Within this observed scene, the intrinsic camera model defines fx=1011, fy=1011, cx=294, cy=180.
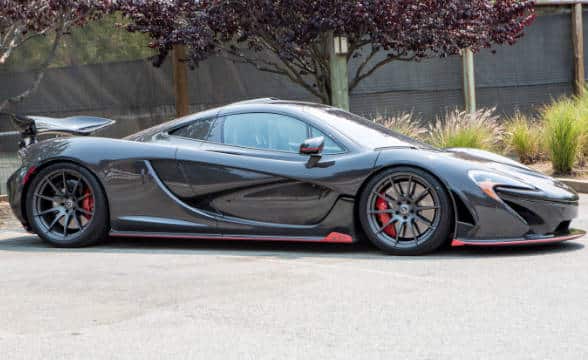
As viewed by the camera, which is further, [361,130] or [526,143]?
[526,143]

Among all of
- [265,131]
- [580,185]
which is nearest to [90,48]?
[580,185]

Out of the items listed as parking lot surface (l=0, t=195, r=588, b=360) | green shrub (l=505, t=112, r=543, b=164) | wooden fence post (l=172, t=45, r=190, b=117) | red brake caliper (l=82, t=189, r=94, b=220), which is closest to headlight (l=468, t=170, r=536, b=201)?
parking lot surface (l=0, t=195, r=588, b=360)

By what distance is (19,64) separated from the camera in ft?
58.5

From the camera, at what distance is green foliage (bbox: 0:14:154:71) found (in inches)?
670

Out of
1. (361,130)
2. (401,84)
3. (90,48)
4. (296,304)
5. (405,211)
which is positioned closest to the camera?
(296,304)

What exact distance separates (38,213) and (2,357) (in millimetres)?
3803

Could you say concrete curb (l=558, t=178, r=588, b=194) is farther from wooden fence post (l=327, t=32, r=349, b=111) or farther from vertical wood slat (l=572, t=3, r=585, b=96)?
vertical wood slat (l=572, t=3, r=585, b=96)

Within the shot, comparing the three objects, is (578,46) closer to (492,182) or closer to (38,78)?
(38,78)

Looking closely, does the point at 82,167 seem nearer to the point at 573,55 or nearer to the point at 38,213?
the point at 38,213

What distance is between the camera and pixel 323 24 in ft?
41.1

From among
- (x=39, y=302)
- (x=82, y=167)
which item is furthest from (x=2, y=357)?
(x=82, y=167)

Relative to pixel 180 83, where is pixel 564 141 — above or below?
below

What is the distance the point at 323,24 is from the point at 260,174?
5.41 meters

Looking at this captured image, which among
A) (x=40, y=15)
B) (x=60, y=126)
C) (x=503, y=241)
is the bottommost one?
(x=503, y=241)
